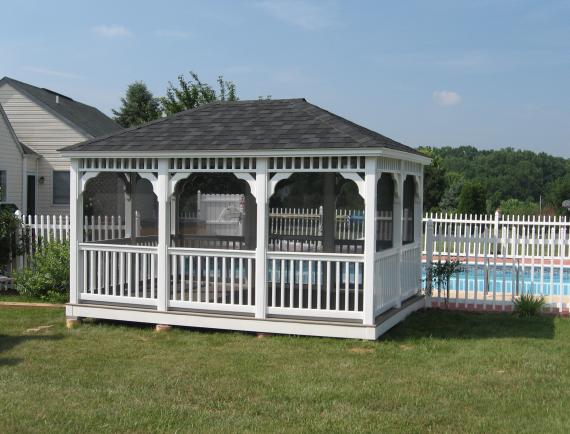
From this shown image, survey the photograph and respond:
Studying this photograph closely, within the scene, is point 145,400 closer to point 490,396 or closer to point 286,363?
point 286,363

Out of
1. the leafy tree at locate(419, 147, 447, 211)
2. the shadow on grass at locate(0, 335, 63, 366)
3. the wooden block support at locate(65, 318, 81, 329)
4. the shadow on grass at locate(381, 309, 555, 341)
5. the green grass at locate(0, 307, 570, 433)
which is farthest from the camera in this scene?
the leafy tree at locate(419, 147, 447, 211)

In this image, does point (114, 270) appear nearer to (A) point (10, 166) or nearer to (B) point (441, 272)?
(B) point (441, 272)

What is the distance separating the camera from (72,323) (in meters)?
9.90

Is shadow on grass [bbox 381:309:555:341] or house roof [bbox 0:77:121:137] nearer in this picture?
shadow on grass [bbox 381:309:555:341]

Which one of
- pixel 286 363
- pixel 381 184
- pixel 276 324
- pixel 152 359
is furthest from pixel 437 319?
pixel 152 359

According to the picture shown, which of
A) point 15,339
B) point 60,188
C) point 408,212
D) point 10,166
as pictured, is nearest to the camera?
point 15,339

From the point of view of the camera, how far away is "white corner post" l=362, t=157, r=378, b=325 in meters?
8.52

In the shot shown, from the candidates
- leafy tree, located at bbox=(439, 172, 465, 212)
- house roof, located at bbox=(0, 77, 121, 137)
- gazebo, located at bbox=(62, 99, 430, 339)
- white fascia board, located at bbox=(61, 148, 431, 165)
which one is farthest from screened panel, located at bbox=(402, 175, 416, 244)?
leafy tree, located at bbox=(439, 172, 465, 212)

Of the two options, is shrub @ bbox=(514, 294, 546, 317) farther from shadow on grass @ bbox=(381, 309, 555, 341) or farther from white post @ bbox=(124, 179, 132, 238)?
white post @ bbox=(124, 179, 132, 238)

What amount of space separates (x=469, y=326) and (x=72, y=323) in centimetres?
589

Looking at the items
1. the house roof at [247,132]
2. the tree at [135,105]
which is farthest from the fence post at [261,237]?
the tree at [135,105]

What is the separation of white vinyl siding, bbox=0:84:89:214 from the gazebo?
11.4m

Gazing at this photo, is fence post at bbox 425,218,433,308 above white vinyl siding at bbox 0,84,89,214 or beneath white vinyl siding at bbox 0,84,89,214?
beneath

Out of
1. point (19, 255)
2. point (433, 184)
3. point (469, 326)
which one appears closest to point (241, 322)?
point (469, 326)
